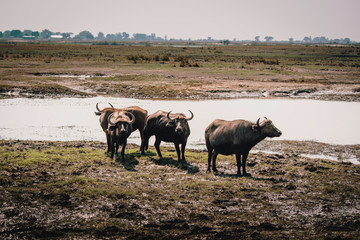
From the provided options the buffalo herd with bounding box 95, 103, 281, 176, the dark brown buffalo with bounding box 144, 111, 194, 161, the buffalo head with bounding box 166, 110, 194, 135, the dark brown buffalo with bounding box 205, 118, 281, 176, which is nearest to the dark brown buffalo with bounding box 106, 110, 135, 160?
the buffalo herd with bounding box 95, 103, 281, 176

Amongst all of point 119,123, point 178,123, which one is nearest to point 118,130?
point 119,123

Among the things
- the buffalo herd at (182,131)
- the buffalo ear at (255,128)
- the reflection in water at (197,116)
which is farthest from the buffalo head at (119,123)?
the buffalo ear at (255,128)

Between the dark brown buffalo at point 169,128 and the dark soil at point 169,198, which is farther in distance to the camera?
the dark brown buffalo at point 169,128

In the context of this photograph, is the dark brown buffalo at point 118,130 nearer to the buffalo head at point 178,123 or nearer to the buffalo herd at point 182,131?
the buffalo herd at point 182,131

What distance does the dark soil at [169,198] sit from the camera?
6.76 meters

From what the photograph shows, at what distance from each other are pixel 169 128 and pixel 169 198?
3921 millimetres

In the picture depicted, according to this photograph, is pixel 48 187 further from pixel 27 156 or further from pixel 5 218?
pixel 27 156

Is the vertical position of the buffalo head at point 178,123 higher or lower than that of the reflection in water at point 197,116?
higher

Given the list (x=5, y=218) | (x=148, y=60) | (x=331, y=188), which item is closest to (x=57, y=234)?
A: (x=5, y=218)

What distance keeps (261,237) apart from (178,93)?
20.6 metres

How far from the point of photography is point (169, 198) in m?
8.25

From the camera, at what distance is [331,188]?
9.03m

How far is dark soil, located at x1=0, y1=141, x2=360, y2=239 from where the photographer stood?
6.76 meters

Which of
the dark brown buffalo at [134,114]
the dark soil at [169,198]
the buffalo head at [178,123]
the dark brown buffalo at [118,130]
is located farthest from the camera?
the dark brown buffalo at [134,114]
